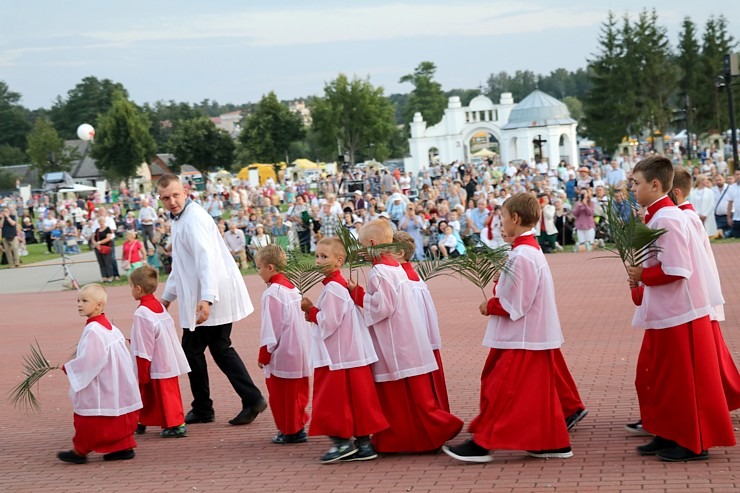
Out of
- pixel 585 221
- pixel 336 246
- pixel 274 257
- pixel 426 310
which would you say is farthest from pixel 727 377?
pixel 585 221

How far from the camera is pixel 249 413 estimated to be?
331 inches

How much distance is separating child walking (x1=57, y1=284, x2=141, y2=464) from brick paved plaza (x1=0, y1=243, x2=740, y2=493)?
0.15 m

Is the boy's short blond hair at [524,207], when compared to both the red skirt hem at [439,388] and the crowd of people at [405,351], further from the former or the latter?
the red skirt hem at [439,388]

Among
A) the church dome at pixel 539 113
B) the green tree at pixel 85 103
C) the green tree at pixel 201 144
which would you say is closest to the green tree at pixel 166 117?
the green tree at pixel 85 103

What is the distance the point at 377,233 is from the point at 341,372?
1019 millimetres

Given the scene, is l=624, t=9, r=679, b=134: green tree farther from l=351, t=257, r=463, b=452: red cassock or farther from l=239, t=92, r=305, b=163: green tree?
l=351, t=257, r=463, b=452: red cassock

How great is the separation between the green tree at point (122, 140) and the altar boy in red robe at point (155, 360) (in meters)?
69.1

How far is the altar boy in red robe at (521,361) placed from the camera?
624 centimetres

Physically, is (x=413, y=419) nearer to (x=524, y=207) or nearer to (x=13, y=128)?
(x=524, y=207)

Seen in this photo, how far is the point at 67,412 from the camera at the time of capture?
971 centimetres

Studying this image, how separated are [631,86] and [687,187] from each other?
225 feet


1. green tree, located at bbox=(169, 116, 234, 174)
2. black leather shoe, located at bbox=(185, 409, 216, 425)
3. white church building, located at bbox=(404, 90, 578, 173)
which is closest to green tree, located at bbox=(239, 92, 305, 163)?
green tree, located at bbox=(169, 116, 234, 174)

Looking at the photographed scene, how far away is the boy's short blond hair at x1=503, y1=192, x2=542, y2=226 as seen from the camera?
6.41 metres

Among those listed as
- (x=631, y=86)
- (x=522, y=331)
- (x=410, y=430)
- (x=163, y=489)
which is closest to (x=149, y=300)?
(x=163, y=489)
